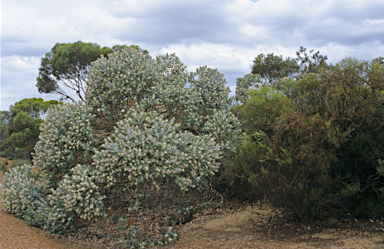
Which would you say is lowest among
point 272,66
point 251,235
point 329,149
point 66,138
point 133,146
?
point 251,235

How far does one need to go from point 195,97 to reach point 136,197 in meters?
3.36

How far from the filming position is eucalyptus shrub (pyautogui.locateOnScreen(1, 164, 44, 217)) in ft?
27.6

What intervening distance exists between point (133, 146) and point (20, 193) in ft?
15.3

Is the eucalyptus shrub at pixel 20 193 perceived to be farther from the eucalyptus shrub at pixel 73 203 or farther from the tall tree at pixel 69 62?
the tall tree at pixel 69 62

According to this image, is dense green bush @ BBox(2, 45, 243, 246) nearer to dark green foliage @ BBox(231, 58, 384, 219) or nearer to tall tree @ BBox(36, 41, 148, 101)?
dark green foliage @ BBox(231, 58, 384, 219)

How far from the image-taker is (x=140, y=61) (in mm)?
7859

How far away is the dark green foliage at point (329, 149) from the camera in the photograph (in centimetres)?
611

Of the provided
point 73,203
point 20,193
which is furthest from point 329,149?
point 20,193

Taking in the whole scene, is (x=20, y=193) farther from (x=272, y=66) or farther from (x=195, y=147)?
(x=272, y=66)

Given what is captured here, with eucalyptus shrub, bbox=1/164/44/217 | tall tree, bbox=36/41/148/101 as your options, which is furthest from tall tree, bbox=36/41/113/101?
eucalyptus shrub, bbox=1/164/44/217

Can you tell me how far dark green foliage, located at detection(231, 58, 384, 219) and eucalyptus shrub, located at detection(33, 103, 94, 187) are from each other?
4.06 meters

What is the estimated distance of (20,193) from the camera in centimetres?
843

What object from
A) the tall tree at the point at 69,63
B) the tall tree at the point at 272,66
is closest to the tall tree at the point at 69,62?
the tall tree at the point at 69,63

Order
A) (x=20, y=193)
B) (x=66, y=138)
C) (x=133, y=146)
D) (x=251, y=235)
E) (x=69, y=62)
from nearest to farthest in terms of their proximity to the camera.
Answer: (x=133, y=146), (x=66, y=138), (x=251, y=235), (x=20, y=193), (x=69, y=62)
